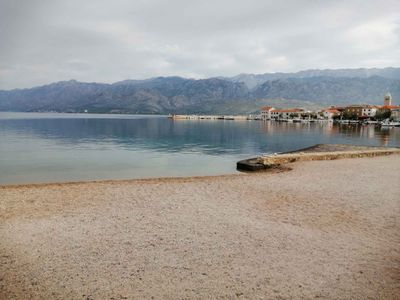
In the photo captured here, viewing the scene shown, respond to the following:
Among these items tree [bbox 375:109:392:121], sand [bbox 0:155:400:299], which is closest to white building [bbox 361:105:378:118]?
tree [bbox 375:109:392:121]

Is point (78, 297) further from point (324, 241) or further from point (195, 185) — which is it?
point (195, 185)

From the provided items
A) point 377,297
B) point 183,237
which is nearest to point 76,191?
point 183,237

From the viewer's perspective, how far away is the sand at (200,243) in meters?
6.83

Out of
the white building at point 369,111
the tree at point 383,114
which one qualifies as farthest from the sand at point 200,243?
the white building at point 369,111

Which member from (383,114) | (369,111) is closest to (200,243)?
(383,114)

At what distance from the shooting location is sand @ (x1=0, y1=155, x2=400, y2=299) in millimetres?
6832

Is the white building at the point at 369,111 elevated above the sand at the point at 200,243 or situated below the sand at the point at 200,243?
above

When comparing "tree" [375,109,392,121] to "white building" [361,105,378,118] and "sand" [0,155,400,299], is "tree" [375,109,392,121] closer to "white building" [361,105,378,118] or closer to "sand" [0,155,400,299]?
"white building" [361,105,378,118]

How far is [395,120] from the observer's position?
162m

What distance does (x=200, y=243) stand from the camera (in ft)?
30.2

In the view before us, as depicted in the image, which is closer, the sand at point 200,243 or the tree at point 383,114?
the sand at point 200,243

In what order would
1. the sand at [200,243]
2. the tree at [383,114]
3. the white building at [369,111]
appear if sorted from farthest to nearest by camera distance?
1. the white building at [369,111]
2. the tree at [383,114]
3. the sand at [200,243]

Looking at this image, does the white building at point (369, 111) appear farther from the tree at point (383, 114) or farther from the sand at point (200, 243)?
the sand at point (200, 243)

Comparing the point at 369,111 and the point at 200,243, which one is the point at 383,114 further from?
the point at 200,243
